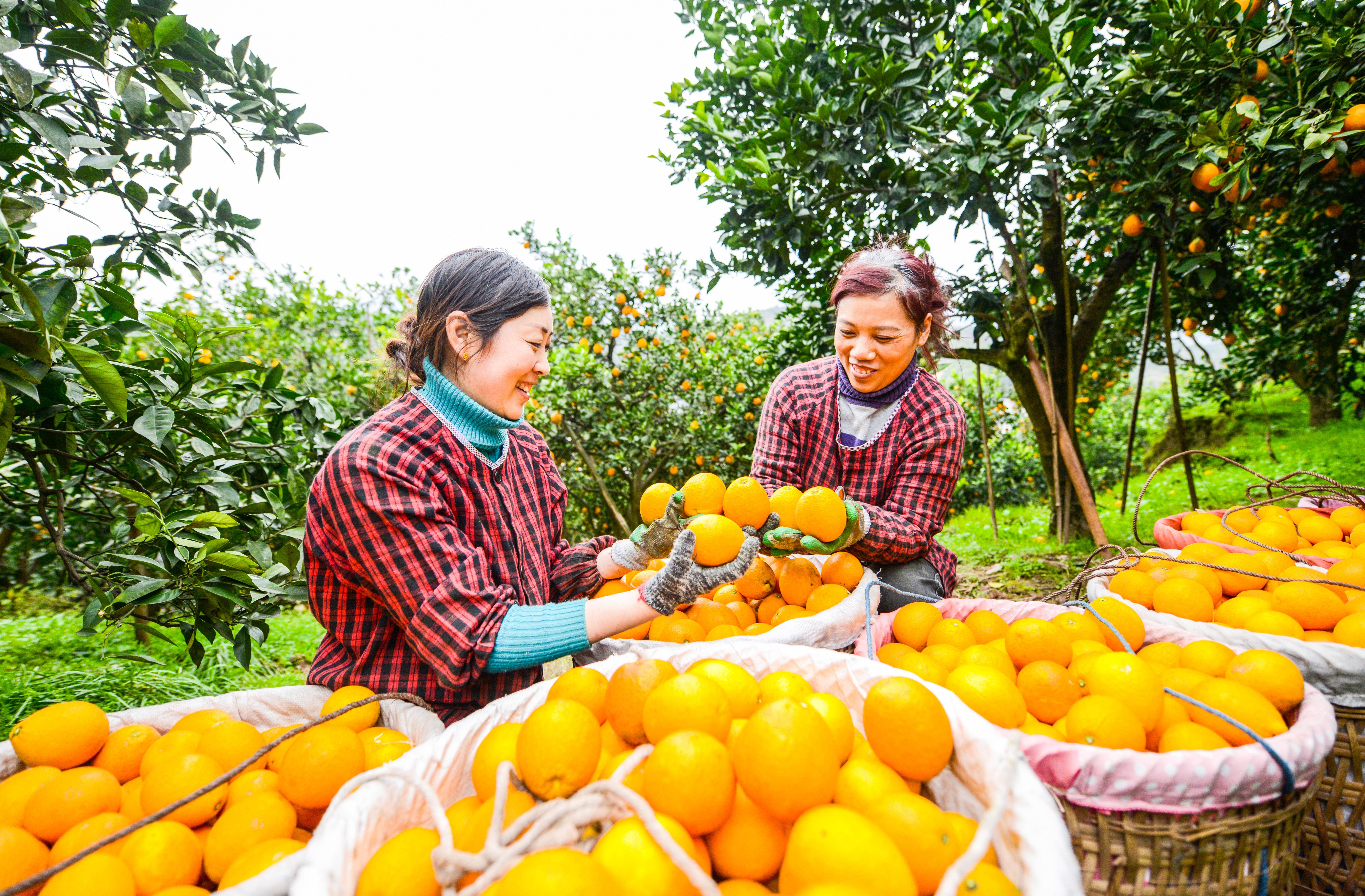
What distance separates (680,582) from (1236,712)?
111 cm

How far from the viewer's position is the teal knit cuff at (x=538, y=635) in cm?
149

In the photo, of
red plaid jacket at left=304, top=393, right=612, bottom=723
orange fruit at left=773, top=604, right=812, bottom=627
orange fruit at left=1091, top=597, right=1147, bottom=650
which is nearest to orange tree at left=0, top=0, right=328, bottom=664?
red plaid jacket at left=304, top=393, right=612, bottom=723

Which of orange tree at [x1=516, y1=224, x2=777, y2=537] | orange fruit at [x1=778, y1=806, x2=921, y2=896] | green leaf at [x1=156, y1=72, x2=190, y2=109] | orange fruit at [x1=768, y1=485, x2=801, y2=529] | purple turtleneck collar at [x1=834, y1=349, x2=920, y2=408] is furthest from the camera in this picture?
orange tree at [x1=516, y1=224, x2=777, y2=537]

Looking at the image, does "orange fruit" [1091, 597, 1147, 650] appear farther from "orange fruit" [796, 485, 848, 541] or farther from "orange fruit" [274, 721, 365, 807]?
"orange fruit" [274, 721, 365, 807]

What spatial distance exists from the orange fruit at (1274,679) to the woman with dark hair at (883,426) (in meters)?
0.96

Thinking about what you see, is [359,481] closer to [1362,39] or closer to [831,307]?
[831,307]

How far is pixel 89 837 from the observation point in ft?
3.33

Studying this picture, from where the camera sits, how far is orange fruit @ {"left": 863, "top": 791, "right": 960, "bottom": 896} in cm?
86

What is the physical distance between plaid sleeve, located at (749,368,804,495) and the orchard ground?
2.19 meters

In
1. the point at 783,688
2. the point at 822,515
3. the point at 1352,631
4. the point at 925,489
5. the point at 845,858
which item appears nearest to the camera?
the point at 845,858

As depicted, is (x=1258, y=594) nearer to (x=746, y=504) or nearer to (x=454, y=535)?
(x=746, y=504)

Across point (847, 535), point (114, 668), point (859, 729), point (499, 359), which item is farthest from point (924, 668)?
point (114, 668)

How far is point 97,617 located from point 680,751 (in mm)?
1863

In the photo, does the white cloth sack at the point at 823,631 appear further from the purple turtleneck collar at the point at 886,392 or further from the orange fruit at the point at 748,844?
the purple turtleneck collar at the point at 886,392
